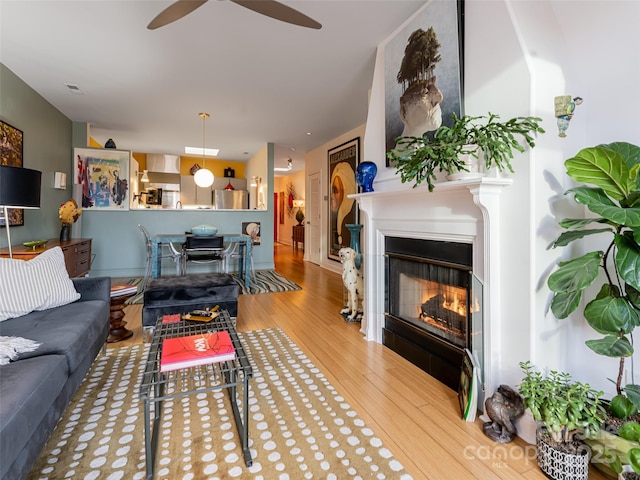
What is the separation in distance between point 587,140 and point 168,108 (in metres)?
4.91

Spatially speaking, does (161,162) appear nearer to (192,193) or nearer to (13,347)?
(192,193)

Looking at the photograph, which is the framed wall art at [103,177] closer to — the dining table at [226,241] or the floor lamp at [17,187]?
the dining table at [226,241]

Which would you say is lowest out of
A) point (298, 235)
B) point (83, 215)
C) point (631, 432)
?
point (631, 432)

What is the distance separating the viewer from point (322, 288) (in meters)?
4.94

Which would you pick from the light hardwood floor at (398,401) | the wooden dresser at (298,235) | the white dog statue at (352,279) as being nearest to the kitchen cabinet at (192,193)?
the wooden dresser at (298,235)

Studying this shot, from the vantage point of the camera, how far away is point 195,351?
1.51 m

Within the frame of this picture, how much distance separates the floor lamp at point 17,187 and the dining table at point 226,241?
215 centimetres

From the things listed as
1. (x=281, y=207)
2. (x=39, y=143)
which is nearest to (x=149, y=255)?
(x=39, y=143)

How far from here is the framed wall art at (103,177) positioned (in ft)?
17.5

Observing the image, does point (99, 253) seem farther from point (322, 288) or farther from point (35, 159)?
point (322, 288)

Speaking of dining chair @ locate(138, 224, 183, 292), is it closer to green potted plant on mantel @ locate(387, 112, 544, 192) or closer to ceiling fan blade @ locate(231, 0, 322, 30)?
ceiling fan blade @ locate(231, 0, 322, 30)

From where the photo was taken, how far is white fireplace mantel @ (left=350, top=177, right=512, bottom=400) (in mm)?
1737

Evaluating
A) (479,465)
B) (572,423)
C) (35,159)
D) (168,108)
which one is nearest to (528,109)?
(572,423)

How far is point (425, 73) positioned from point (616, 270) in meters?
1.72
